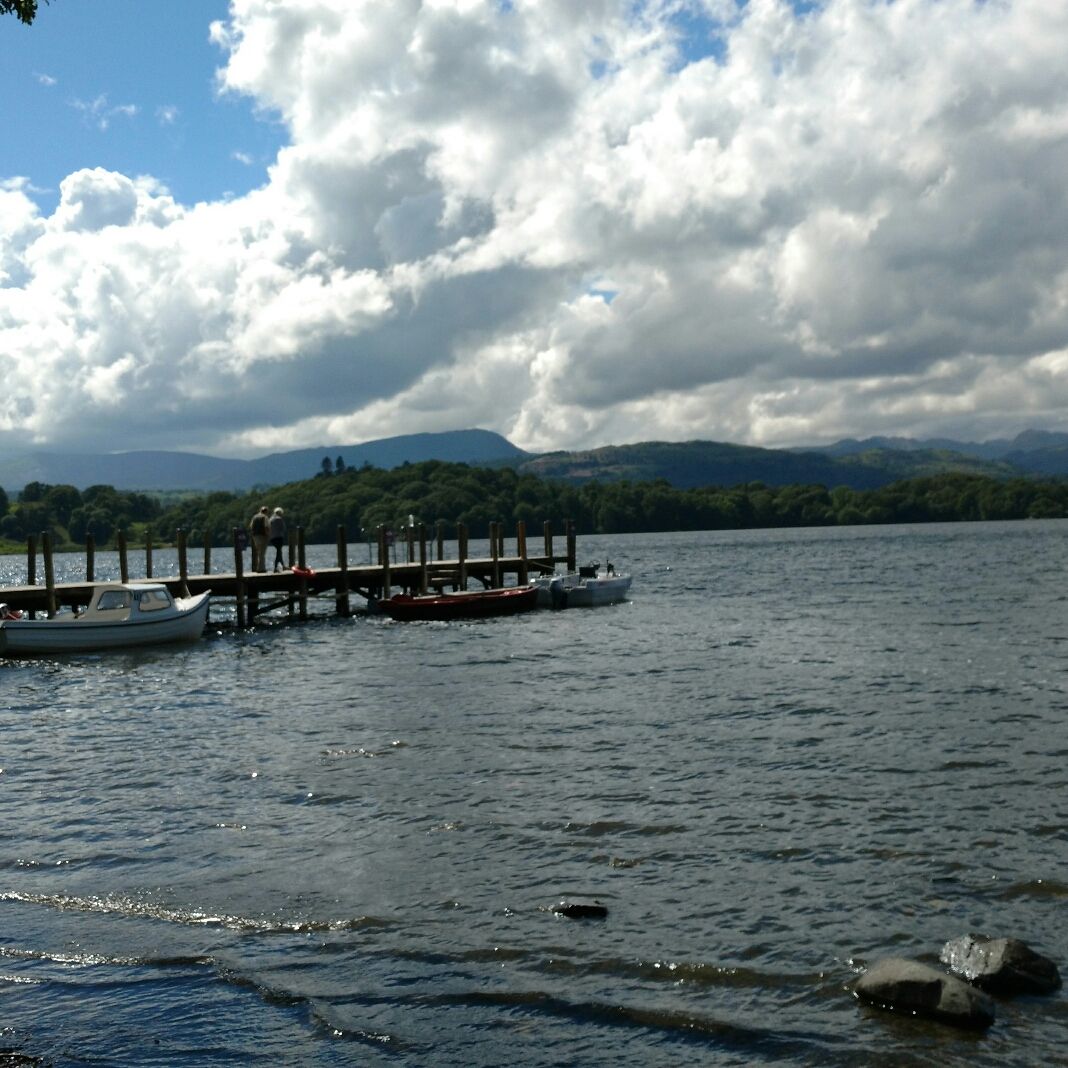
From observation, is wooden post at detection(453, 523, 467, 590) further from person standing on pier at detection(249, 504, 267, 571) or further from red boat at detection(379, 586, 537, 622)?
person standing on pier at detection(249, 504, 267, 571)

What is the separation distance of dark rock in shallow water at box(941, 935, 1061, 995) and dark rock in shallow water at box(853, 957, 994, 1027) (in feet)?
1.52

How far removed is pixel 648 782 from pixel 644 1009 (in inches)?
340

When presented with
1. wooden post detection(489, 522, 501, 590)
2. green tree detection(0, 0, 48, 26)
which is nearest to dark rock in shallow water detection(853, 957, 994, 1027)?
green tree detection(0, 0, 48, 26)

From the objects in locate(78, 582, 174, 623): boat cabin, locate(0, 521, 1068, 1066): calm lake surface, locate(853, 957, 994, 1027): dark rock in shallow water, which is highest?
locate(78, 582, 174, 623): boat cabin

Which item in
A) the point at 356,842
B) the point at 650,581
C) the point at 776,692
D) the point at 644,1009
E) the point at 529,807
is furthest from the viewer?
the point at 650,581

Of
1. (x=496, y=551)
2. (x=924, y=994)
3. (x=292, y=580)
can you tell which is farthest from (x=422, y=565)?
(x=924, y=994)

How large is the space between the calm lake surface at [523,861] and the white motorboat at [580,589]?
81.7 feet

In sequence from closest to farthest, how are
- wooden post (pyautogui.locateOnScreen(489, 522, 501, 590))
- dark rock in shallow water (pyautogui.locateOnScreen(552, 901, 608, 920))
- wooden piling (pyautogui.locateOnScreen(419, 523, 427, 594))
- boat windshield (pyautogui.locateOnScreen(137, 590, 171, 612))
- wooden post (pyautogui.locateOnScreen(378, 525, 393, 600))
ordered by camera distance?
dark rock in shallow water (pyautogui.locateOnScreen(552, 901, 608, 920)) < boat windshield (pyautogui.locateOnScreen(137, 590, 171, 612)) < wooden post (pyautogui.locateOnScreen(378, 525, 393, 600)) < wooden piling (pyautogui.locateOnScreen(419, 523, 427, 594)) < wooden post (pyautogui.locateOnScreen(489, 522, 501, 590))

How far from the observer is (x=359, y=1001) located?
1102 cm

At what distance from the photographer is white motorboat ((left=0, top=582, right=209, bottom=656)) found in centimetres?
4069

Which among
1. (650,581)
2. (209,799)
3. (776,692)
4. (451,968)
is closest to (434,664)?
(776,692)

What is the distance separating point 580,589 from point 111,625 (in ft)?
80.7

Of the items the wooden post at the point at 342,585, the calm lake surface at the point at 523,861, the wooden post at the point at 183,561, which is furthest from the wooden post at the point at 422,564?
the calm lake surface at the point at 523,861

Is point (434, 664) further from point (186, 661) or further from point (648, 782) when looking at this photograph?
point (648, 782)
